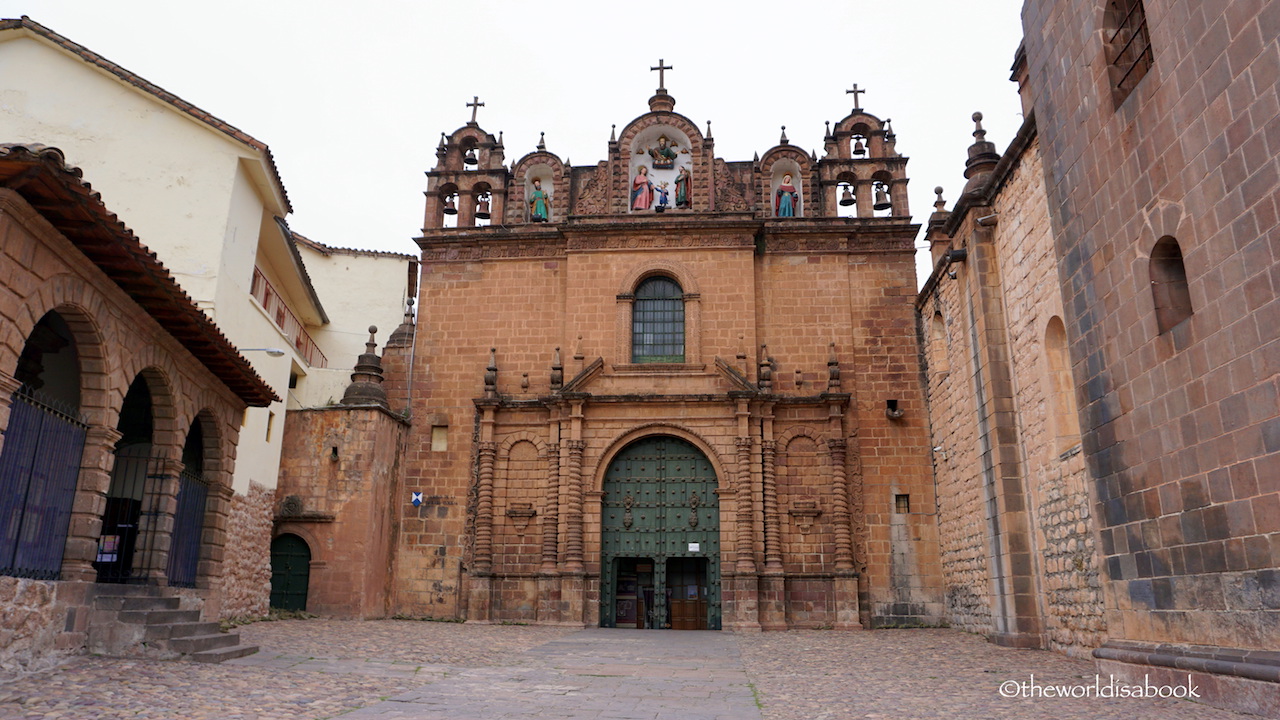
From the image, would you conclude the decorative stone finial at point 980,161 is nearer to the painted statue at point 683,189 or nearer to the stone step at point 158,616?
the painted statue at point 683,189

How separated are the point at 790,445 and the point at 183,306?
13211mm

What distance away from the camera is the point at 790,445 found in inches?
760

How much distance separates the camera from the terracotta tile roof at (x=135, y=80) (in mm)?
14031

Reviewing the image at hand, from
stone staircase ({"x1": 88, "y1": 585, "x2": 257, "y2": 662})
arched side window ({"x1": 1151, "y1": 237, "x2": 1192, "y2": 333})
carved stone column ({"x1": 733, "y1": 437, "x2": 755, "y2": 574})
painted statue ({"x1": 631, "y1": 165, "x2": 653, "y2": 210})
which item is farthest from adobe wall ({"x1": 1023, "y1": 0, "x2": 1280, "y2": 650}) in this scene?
painted statue ({"x1": 631, "y1": 165, "x2": 653, "y2": 210})

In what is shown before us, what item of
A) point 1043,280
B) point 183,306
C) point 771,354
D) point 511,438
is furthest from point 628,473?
point 183,306

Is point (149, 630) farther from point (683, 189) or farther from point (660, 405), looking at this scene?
point (683, 189)

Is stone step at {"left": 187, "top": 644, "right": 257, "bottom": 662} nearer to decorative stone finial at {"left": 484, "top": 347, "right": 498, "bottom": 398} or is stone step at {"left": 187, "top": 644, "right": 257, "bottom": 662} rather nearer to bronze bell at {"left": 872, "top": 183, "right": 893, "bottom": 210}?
decorative stone finial at {"left": 484, "top": 347, "right": 498, "bottom": 398}

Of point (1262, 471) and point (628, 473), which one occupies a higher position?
point (628, 473)

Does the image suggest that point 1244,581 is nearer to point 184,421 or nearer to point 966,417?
point 966,417

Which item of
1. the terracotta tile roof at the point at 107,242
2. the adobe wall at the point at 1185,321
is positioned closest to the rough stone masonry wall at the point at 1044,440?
the adobe wall at the point at 1185,321

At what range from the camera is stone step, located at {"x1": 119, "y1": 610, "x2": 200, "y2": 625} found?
29.1 ft

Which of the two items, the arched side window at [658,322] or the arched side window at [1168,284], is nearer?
the arched side window at [1168,284]

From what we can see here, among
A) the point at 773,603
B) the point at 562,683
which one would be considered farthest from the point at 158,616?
the point at 773,603

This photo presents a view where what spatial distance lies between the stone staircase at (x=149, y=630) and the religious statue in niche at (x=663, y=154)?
49.6 feet
